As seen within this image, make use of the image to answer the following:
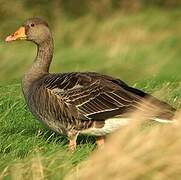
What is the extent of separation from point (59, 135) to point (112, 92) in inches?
37.4

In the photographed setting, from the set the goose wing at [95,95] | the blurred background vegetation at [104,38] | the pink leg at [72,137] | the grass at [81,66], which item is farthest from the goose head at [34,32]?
the blurred background vegetation at [104,38]

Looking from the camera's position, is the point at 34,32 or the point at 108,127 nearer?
the point at 108,127

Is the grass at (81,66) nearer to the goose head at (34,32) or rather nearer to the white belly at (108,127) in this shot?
the white belly at (108,127)

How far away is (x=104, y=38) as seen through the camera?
17609 mm

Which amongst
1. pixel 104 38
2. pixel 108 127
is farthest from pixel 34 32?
pixel 104 38

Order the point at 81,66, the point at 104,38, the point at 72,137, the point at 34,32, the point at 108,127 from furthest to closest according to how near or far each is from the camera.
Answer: the point at 104,38, the point at 81,66, the point at 34,32, the point at 72,137, the point at 108,127

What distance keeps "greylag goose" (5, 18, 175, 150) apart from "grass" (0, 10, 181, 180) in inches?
6.5

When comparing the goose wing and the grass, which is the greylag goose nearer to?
the goose wing

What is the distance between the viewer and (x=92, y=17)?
20266 millimetres

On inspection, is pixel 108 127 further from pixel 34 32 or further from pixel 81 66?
pixel 81 66

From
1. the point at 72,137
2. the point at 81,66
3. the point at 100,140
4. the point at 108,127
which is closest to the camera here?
the point at 108,127

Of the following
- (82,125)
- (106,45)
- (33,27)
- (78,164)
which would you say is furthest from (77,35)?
(78,164)

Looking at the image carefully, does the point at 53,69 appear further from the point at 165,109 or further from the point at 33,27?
the point at 165,109

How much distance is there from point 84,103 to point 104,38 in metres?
9.72
